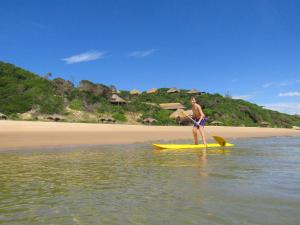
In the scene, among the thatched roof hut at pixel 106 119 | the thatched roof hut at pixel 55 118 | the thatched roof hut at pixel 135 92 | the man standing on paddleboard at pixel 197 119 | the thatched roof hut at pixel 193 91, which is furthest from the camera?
the thatched roof hut at pixel 193 91

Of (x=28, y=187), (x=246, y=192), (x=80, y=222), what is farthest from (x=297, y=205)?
(x=28, y=187)

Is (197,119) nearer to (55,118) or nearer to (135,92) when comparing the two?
(55,118)

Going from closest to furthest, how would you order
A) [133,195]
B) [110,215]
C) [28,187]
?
[110,215] → [133,195] → [28,187]

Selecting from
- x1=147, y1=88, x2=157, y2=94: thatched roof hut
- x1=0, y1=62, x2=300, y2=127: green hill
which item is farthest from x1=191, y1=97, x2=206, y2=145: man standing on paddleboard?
x1=147, y1=88, x2=157, y2=94: thatched roof hut

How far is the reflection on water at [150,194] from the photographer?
2971 mm

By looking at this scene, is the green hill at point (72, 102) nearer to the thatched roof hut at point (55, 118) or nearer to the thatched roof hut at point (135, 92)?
the thatched roof hut at point (55, 118)

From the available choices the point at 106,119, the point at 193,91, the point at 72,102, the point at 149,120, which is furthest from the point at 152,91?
the point at 106,119

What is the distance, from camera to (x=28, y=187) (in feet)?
14.4

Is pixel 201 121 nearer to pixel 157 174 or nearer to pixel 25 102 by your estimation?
pixel 157 174

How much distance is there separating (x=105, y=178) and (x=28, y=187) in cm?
110

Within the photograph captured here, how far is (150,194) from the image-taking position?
392 centimetres

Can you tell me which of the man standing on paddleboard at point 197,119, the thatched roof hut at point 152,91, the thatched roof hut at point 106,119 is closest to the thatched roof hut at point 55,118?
the thatched roof hut at point 106,119

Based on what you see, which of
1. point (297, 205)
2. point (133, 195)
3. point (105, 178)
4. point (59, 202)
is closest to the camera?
point (297, 205)

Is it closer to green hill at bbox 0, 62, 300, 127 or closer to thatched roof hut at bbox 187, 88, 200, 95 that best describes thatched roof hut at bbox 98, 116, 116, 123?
green hill at bbox 0, 62, 300, 127
